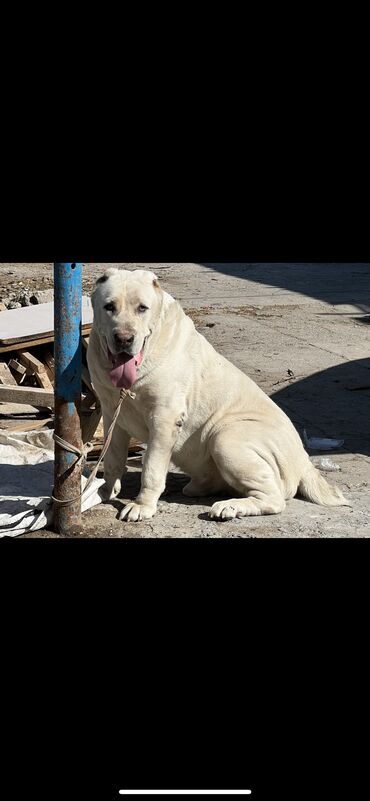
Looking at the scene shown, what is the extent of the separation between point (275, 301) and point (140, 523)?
28.8 ft

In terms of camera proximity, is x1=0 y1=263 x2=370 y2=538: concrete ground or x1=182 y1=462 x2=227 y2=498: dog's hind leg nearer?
x1=0 y1=263 x2=370 y2=538: concrete ground

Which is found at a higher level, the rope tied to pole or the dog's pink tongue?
the dog's pink tongue

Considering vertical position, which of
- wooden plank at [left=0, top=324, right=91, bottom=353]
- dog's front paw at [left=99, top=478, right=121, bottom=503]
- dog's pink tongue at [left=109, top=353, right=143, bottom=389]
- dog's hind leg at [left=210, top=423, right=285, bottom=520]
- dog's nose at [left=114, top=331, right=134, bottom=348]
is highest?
dog's nose at [left=114, top=331, right=134, bottom=348]

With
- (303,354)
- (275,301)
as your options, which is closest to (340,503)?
(303,354)

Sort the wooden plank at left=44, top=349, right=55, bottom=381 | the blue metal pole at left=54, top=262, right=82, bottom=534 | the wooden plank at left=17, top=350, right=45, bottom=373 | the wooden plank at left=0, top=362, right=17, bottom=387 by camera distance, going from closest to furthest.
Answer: the blue metal pole at left=54, top=262, right=82, bottom=534 < the wooden plank at left=0, top=362, right=17, bottom=387 < the wooden plank at left=17, top=350, right=45, bottom=373 < the wooden plank at left=44, top=349, right=55, bottom=381

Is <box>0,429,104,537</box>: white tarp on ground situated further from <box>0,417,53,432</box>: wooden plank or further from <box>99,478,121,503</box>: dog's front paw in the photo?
<box>0,417,53,432</box>: wooden plank

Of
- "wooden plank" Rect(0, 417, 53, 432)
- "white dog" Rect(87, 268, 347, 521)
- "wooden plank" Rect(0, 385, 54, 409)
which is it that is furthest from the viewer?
"wooden plank" Rect(0, 417, 53, 432)

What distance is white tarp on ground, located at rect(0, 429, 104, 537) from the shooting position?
5.03 meters

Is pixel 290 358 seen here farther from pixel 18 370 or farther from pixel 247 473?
pixel 247 473

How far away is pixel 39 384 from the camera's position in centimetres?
742

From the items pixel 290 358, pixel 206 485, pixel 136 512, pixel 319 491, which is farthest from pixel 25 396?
pixel 290 358

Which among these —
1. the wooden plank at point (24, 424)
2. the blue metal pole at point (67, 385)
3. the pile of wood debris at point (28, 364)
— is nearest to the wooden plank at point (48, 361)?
the pile of wood debris at point (28, 364)

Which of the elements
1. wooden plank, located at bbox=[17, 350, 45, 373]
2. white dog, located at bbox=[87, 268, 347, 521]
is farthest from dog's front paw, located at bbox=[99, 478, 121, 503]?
wooden plank, located at bbox=[17, 350, 45, 373]

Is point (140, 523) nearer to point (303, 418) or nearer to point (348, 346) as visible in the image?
point (303, 418)
